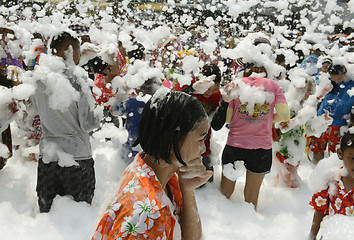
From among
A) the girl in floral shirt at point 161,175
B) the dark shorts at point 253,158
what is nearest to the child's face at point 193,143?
the girl in floral shirt at point 161,175

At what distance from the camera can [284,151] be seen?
3.48m

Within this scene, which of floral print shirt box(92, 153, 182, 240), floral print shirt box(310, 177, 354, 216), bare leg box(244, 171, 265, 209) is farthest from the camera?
bare leg box(244, 171, 265, 209)

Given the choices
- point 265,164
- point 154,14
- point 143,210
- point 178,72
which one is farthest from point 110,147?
point 154,14

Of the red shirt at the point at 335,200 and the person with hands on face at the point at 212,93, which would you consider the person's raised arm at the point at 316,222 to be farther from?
the person with hands on face at the point at 212,93

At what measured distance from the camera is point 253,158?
2.87 meters

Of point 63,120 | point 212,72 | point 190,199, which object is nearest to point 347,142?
point 190,199

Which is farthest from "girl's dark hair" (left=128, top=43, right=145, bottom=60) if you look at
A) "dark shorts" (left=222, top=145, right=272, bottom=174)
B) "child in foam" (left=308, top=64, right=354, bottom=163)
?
"child in foam" (left=308, top=64, right=354, bottom=163)

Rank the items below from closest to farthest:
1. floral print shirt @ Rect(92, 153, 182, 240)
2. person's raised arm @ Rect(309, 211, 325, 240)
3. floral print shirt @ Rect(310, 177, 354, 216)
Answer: floral print shirt @ Rect(92, 153, 182, 240)
floral print shirt @ Rect(310, 177, 354, 216)
person's raised arm @ Rect(309, 211, 325, 240)

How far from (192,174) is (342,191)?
1187 millimetres

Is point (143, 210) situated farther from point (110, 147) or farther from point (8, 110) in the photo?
point (110, 147)

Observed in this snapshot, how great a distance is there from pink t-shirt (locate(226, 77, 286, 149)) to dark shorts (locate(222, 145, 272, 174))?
0.05m

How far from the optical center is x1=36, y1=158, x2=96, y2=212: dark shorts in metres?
2.33

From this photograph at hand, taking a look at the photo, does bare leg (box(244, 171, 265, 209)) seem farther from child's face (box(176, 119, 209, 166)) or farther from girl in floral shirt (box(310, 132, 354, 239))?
child's face (box(176, 119, 209, 166))

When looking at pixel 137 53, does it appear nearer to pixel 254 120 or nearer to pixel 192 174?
pixel 254 120
